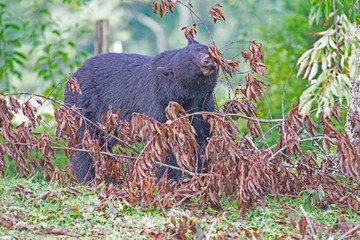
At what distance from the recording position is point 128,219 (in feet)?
12.6

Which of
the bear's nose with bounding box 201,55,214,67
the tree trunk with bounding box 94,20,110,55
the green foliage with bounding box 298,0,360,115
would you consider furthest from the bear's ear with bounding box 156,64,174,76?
the tree trunk with bounding box 94,20,110,55

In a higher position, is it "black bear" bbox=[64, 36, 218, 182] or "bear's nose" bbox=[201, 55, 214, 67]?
"bear's nose" bbox=[201, 55, 214, 67]

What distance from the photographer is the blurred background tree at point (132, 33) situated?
31.1 ft

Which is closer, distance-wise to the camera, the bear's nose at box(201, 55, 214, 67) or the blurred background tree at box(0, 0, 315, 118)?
the bear's nose at box(201, 55, 214, 67)

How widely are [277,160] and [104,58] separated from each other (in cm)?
272

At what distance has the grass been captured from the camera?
136 inches

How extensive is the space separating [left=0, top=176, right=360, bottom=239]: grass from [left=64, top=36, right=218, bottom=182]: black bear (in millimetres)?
866

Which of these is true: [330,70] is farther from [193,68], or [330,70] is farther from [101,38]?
[101,38]

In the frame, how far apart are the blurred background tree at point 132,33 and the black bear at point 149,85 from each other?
46cm

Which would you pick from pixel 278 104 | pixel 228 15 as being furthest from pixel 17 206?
pixel 228 15

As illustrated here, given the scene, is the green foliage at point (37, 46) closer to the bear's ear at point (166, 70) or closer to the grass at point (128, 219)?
the bear's ear at point (166, 70)

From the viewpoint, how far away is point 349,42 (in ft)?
9.37

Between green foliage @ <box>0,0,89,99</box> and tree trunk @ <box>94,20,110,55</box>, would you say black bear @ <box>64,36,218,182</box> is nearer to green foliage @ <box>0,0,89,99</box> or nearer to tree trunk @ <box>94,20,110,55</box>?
green foliage @ <box>0,0,89,99</box>

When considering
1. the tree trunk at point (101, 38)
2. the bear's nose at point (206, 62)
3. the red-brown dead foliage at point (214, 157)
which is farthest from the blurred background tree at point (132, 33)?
the red-brown dead foliage at point (214, 157)
